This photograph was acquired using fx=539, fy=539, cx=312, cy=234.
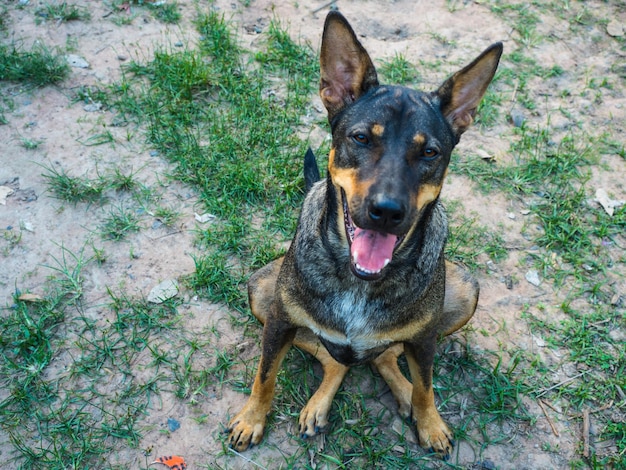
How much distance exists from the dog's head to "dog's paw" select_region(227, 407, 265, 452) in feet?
4.26

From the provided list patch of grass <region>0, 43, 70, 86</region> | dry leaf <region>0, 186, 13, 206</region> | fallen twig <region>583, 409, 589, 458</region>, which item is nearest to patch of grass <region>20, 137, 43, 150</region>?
dry leaf <region>0, 186, 13, 206</region>

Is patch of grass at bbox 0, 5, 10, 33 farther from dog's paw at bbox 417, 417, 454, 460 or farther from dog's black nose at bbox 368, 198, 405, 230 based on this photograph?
dog's paw at bbox 417, 417, 454, 460

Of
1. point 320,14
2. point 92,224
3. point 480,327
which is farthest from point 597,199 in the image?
point 92,224

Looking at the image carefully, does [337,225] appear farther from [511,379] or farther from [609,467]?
[609,467]

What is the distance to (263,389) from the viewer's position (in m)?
3.29

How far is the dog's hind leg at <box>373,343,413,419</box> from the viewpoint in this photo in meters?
3.55

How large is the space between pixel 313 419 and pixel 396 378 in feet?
2.06

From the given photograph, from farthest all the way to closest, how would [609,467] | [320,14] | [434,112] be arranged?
[320,14] < [609,467] < [434,112]

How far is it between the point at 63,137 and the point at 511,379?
4309 millimetres

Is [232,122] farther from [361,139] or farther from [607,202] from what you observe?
[607,202]

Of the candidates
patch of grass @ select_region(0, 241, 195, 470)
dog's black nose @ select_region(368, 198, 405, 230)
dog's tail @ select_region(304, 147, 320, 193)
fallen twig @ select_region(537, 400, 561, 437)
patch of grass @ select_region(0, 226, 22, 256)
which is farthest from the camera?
patch of grass @ select_region(0, 226, 22, 256)

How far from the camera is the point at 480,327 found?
4.07 meters

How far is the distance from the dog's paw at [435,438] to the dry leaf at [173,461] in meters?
1.48

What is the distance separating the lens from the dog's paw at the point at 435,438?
11.1 feet
